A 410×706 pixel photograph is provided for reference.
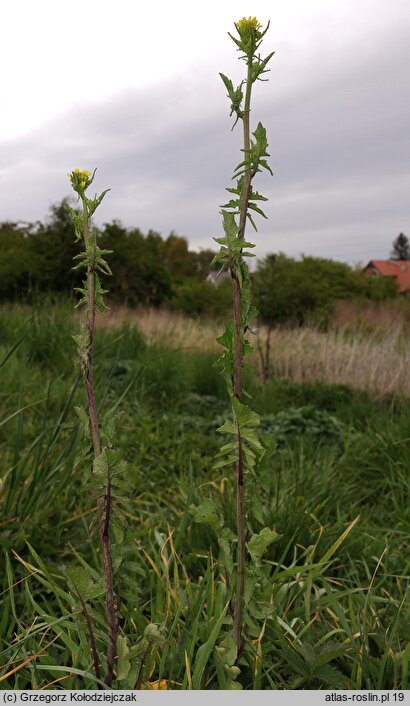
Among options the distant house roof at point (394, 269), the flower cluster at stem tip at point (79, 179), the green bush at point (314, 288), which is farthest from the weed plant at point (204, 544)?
the distant house roof at point (394, 269)

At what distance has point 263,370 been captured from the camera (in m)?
7.54

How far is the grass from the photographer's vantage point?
73.1 inches

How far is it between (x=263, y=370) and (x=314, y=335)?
118 inches

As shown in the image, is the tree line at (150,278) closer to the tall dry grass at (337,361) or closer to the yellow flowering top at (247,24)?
the tall dry grass at (337,361)

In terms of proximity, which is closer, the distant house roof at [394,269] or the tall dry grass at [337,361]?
the tall dry grass at [337,361]

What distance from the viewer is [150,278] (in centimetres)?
1725

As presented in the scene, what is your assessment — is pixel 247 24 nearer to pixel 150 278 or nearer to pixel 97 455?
pixel 97 455

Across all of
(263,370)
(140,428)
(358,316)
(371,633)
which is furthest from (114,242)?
(371,633)

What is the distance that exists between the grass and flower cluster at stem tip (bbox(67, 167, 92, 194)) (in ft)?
2.52

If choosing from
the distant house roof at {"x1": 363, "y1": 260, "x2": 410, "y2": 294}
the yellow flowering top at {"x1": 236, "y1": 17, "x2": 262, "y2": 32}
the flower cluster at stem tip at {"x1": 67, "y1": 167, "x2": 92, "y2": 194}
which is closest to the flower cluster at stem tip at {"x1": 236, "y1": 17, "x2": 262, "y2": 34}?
the yellow flowering top at {"x1": 236, "y1": 17, "x2": 262, "y2": 32}

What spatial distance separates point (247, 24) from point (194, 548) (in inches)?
88.5

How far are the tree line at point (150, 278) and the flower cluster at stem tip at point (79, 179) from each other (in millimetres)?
6880

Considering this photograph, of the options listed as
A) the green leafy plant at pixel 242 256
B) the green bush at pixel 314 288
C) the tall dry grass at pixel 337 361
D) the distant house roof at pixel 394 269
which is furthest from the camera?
the distant house roof at pixel 394 269

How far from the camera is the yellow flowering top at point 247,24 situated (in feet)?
4.92
